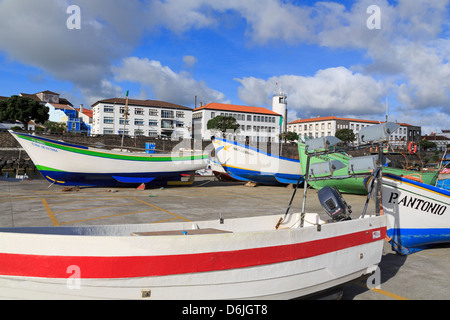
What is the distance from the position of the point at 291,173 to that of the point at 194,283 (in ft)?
64.0

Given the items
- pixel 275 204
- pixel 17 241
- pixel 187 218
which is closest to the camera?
pixel 17 241

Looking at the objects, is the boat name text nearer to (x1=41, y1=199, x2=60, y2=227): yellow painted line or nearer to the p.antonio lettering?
(x1=41, y1=199, x2=60, y2=227): yellow painted line

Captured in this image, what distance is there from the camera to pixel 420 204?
7.04 meters

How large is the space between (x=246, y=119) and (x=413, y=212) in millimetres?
99420

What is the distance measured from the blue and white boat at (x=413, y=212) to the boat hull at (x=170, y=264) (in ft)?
9.86

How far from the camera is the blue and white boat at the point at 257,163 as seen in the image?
22188mm

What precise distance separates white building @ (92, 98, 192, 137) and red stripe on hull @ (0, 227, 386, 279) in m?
79.9

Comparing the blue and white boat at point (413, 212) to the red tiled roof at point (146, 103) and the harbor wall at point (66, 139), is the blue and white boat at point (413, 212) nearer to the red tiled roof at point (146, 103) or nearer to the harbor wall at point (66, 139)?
the harbor wall at point (66, 139)

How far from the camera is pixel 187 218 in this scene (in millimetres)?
10469

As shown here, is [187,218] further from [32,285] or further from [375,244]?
[32,285]

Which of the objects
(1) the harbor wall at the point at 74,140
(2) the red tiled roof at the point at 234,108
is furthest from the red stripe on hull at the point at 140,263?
(2) the red tiled roof at the point at 234,108

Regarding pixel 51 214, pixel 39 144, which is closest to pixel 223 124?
pixel 39 144

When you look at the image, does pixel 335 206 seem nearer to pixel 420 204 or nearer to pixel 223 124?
pixel 420 204
